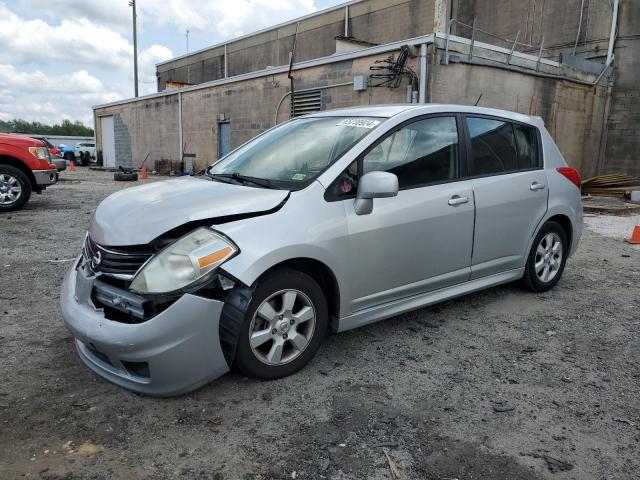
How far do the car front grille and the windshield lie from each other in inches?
37.4

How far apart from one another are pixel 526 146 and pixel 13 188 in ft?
28.5

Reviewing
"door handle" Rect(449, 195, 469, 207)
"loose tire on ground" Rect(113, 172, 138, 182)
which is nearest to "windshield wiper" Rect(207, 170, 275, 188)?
"door handle" Rect(449, 195, 469, 207)

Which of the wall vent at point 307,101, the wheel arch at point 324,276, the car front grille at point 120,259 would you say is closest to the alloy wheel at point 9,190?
the wall vent at point 307,101

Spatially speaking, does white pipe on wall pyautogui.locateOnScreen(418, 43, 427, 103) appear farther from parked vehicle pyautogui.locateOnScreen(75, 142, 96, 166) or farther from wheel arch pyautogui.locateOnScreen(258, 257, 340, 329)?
parked vehicle pyautogui.locateOnScreen(75, 142, 96, 166)

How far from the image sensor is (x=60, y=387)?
2947mm

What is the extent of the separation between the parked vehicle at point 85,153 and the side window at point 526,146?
30109 mm

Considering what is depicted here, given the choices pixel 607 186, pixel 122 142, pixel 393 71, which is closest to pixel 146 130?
pixel 122 142

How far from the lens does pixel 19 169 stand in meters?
9.11

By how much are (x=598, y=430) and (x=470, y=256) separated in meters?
1.63

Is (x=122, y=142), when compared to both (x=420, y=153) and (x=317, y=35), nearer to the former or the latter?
(x=317, y=35)

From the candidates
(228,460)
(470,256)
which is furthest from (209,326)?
(470,256)

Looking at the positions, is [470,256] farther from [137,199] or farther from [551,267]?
[137,199]

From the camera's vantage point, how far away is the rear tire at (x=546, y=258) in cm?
462

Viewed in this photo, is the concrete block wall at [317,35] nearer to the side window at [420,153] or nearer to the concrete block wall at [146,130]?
the concrete block wall at [146,130]
